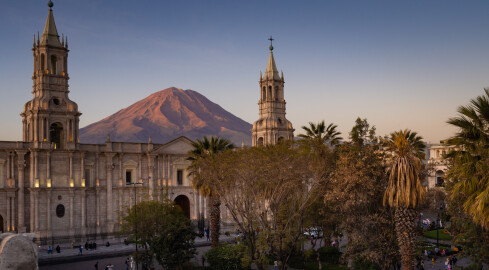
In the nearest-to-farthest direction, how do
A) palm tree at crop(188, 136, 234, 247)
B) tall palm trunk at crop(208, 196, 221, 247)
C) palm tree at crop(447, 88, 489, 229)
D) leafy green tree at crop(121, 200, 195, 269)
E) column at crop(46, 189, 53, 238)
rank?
palm tree at crop(447, 88, 489, 229) → leafy green tree at crop(121, 200, 195, 269) → palm tree at crop(188, 136, 234, 247) → tall palm trunk at crop(208, 196, 221, 247) → column at crop(46, 189, 53, 238)

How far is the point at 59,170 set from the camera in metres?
51.2

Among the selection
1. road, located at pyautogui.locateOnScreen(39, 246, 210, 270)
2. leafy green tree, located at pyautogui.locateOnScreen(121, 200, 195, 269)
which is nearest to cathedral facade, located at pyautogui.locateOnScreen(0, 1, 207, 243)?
road, located at pyautogui.locateOnScreen(39, 246, 210, 270)

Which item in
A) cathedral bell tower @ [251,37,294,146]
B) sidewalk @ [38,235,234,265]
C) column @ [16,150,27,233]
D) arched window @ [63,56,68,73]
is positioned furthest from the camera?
cathedral bell tower @ [251,37,294,146]

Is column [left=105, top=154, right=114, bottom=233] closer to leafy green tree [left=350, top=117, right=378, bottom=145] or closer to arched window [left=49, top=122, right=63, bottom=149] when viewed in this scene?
arched window [left=49, top=122, right=63, bottom=149]

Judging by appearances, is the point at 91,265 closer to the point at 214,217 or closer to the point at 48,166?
the point at 214,217

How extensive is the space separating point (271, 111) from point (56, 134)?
27.9 meters

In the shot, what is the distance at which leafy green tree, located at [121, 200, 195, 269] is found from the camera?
108 feet

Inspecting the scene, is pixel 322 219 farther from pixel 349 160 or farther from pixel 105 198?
pixel 105 198

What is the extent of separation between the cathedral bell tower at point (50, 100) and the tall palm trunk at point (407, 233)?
3855 cm

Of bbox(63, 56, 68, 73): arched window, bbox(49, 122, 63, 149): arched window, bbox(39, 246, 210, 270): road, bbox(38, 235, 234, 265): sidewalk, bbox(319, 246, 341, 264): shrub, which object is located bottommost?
bbox(39, 246, 210, 270): road

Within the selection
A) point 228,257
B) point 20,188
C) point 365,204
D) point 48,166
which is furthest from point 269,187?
point 20,188

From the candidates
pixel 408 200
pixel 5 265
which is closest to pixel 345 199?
pixel 408 200

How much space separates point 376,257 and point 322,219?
9189 mm

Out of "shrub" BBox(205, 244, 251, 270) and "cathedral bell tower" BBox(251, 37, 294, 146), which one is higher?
"cathedral bell tower" BBox(251, 37, 294, 146)
